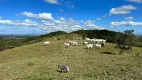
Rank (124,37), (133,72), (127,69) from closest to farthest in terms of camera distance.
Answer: (133,72)
(127,69)
(124,37)

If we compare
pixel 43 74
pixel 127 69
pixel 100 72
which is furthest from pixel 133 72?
pixel 43 74

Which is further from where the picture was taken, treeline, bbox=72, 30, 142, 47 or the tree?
treeline, bbox=72, 30, 142, 47

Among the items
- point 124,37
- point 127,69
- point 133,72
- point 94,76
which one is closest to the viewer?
point 94,76

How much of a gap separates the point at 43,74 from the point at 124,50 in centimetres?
3973

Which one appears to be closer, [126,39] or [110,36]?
[126,39]

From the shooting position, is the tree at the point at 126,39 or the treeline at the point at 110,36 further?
the treeline at the point at 110,36

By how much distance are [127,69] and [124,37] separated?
3183 centimetres

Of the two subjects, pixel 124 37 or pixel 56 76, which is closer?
pixel 56 76

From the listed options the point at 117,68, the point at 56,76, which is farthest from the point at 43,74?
the point at 117,68

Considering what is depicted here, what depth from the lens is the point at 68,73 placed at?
3097cm

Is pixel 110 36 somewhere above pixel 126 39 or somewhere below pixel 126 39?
above

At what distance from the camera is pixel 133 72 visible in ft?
101

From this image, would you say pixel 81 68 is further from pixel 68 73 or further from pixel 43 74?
pixel 43 74

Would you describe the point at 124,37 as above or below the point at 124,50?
above
